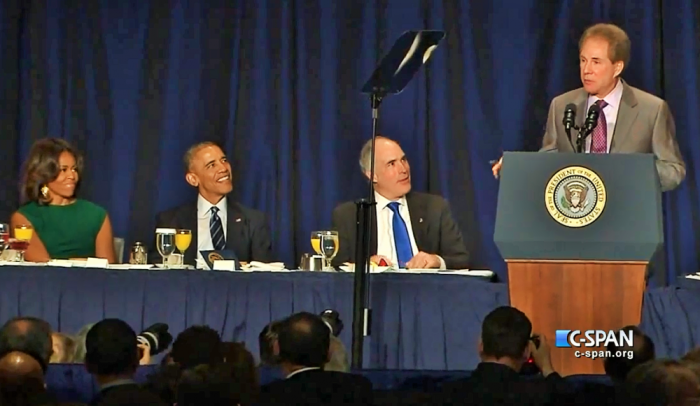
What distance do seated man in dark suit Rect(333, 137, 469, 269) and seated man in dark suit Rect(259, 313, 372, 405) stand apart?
2.25m

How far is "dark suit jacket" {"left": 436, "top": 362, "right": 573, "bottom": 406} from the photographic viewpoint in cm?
308

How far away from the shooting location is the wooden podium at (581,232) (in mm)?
3793

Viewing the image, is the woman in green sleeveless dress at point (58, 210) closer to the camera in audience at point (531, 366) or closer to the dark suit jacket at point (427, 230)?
the dark suit jacket at point (427, 230)

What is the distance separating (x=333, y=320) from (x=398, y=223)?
4.90ft

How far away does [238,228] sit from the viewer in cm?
596

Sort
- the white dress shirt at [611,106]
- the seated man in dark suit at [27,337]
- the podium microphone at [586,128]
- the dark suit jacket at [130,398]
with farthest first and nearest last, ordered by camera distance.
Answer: the white dress shirt at [611,106] < the podium microphone at [586,128] < the seated man in dark suit at [27,337] < the dark suit jacket at [130,398]

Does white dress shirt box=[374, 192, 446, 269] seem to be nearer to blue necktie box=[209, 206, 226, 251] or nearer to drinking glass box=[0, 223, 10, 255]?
blue necktie box=[209, 206, 226, 251]

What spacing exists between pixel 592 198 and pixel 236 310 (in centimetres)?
146

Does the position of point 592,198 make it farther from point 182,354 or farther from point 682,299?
Result: point 182,354

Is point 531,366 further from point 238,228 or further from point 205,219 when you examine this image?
point 205,219

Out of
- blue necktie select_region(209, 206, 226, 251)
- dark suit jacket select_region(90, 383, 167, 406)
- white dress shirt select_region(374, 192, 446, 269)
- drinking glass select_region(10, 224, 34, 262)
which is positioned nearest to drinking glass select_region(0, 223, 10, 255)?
drinking glass select_region(10, 224, 34, 262)

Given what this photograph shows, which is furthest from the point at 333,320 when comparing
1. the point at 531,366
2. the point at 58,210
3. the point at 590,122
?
the point at 58,210

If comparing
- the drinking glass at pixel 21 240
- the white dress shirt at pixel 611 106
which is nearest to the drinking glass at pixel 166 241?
the drinking glass at pixel 21 240

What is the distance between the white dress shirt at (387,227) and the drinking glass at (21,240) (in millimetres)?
1611
